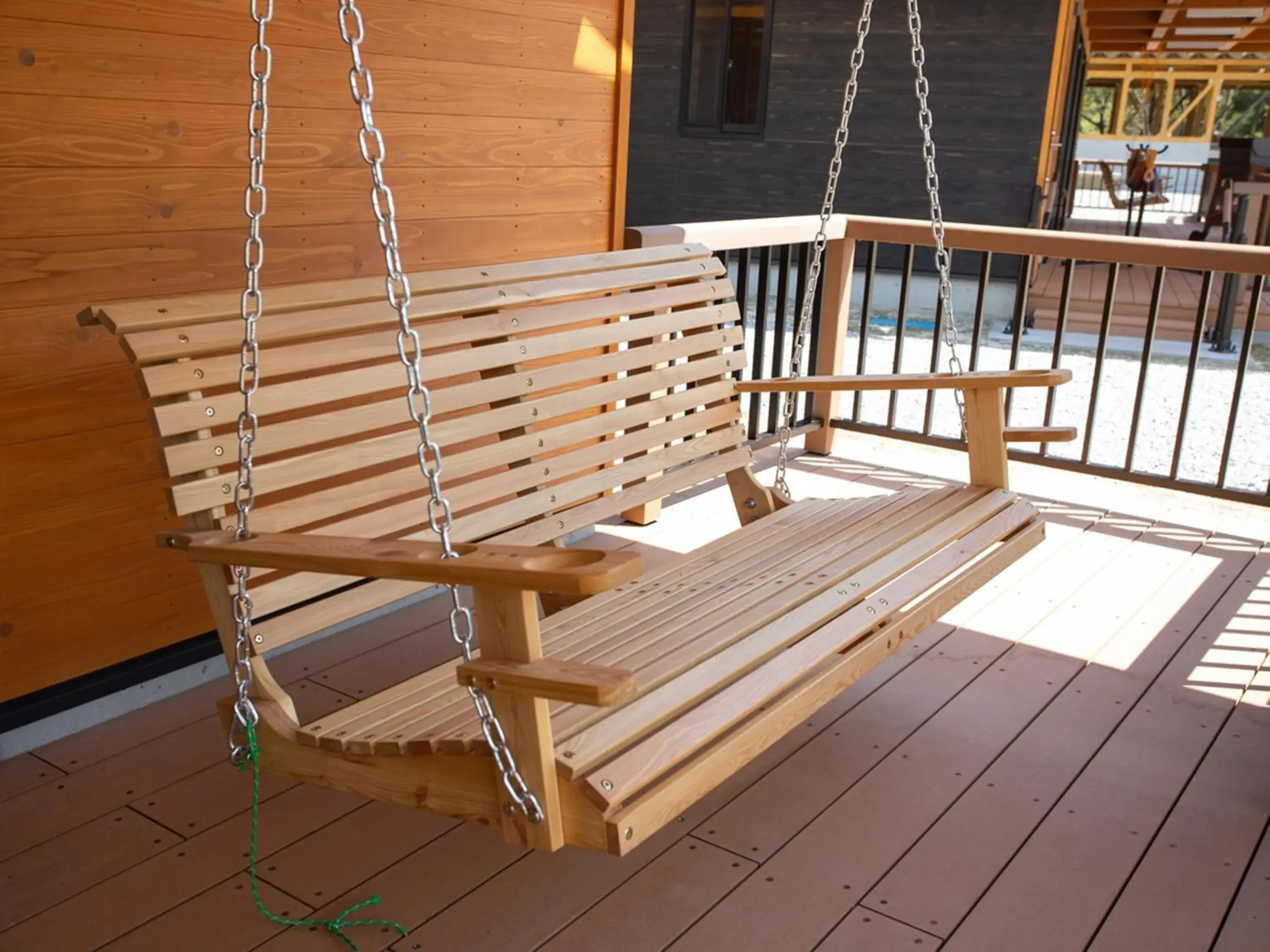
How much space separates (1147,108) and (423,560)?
28.9m

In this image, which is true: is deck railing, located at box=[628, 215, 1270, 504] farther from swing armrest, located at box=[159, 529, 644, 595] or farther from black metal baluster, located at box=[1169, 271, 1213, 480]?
swing armrest, located at box=[159, 529, 644, 595]

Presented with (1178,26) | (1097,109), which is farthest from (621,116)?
(1097,109)

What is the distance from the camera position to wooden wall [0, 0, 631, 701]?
2217mm

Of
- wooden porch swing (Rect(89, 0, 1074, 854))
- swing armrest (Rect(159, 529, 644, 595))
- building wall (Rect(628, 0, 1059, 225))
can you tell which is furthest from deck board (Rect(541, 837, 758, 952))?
building wall (Rect(628, 0, 1059, 225))

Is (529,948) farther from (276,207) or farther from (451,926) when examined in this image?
(276,207)

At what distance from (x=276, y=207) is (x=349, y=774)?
145 centimetres

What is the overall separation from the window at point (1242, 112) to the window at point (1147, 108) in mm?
4833

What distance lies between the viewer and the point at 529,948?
1857 mm

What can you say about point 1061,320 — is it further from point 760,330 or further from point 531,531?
point 531,531

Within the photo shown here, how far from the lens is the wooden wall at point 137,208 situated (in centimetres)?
222

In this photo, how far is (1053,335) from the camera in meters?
7.16

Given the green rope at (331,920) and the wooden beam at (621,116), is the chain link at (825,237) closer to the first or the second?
the wooden beam at (621,116)

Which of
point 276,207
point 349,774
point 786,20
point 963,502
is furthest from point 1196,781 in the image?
point 786,20

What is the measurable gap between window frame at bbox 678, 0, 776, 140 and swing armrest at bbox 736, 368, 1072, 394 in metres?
8.36
